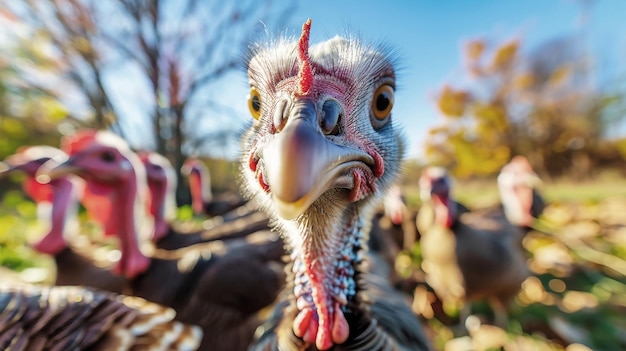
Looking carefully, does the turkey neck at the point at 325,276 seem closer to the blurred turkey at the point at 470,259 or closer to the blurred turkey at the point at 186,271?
the blurred turkey at the point at 186,271

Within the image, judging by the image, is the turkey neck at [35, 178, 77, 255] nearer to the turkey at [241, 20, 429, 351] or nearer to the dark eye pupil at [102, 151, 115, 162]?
the dark eye pupil at [102, 151, 115, 162]

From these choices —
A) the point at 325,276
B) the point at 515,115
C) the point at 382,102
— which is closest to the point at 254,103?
the point at 382,102

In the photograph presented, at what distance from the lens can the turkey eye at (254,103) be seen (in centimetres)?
103

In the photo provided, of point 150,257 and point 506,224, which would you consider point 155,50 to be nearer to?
point 150,257

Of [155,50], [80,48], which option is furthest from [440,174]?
[80,48]

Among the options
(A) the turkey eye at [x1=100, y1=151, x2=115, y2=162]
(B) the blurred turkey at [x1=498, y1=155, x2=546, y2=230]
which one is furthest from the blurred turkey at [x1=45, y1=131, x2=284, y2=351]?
(B) the blurred turkey at [x1=498, y1=155, x2=546, y2=230]

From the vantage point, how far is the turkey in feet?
2.70

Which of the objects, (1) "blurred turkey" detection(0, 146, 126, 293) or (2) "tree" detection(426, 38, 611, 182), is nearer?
(1) "blurred turkey" detection(0, 146, 126, 293)

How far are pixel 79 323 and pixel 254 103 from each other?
1.05 metres

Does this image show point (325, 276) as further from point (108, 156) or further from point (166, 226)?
point (166, 226)

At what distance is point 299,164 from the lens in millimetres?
646

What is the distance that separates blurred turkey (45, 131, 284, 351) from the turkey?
1.25 metres

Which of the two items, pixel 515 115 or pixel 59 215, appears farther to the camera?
pixel 515 115

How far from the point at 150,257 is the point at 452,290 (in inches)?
108
